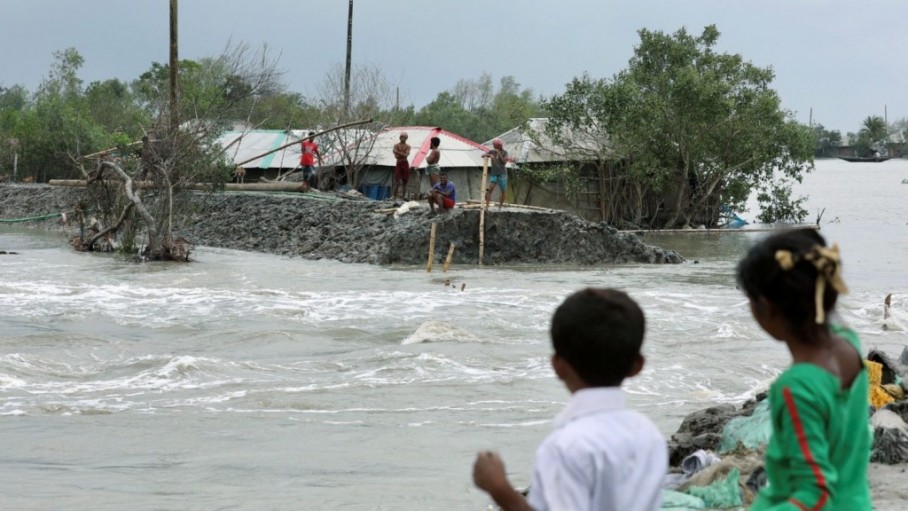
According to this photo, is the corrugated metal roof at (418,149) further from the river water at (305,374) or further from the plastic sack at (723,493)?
the plastic sack at (723,493)

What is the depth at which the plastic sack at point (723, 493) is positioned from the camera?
509cm

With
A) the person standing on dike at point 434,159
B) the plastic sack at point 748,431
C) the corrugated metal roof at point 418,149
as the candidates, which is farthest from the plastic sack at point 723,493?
the corrugated metal roof at point 418,149

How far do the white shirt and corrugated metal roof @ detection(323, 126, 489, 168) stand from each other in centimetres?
3048

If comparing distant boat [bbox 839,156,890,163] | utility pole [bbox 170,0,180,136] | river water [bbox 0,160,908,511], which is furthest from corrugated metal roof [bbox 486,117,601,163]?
distant boat [bbox 839,156,890,163]

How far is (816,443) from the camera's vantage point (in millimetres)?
2502

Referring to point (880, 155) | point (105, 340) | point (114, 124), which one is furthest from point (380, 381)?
point (880, 155)

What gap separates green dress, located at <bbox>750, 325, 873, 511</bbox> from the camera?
2508 mm

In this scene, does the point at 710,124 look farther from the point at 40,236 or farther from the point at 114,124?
the point at 114,124

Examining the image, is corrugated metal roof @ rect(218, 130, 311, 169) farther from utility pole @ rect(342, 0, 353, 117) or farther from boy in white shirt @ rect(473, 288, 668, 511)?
boy in white shirt @ rect(473, 288, 668, 511)

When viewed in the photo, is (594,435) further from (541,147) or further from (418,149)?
(541,147)

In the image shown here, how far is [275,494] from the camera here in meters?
6.54

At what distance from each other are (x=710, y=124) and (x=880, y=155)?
146 meters

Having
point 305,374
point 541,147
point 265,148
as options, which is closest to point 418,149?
point 541,147

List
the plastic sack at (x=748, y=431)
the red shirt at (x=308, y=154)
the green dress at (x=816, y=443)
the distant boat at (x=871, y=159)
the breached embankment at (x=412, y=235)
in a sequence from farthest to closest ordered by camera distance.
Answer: the distant boat at (x=871, y=159) < the red shirt at (x=308, y=154) < the breached embankment at (x=412, y=235) < the plastic sack at (x=748, y=431) < the green dress at (x=816, y=443)
